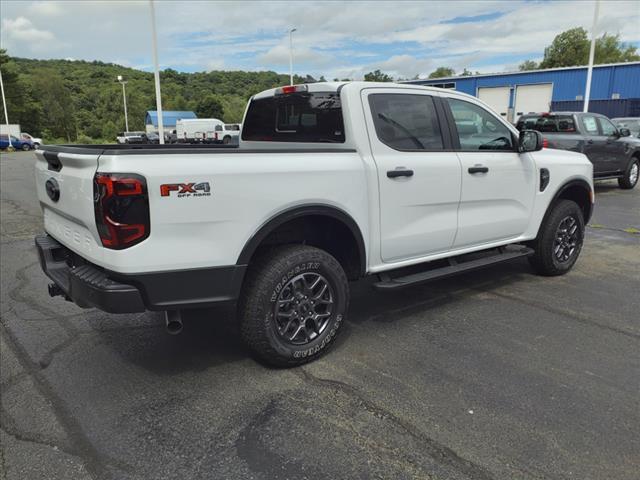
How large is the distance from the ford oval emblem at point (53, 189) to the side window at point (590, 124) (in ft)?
38.3

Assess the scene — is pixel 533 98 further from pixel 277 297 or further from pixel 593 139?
pixel 277 297

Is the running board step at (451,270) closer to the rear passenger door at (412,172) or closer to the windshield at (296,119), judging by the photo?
the rear passenger door at (412,172)

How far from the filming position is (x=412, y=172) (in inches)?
156

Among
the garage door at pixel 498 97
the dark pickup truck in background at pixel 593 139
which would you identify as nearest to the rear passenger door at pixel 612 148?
the dark pickup truck in background at pixel 593 139

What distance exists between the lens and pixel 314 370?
11.7 ft

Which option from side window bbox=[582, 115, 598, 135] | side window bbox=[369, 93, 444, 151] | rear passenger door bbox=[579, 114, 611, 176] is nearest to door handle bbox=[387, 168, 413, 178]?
side window bbox=[369, 93, 444, 151]

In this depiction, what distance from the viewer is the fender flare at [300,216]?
3.20 metres

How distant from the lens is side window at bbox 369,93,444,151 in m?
3.96

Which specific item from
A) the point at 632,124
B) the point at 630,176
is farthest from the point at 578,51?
the point at 630,176

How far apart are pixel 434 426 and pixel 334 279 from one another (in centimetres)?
118

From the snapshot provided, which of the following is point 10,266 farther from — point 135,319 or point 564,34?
point 564,34

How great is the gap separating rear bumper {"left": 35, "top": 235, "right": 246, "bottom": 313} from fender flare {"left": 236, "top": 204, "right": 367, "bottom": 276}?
0.12m

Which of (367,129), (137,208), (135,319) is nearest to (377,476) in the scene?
(137,208)

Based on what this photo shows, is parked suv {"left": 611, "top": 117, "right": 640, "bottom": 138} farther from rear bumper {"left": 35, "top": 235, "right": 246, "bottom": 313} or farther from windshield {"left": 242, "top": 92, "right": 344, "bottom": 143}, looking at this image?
rear bumper {"left": 35, "top": 235, "right": 246, "bottom": 313}
